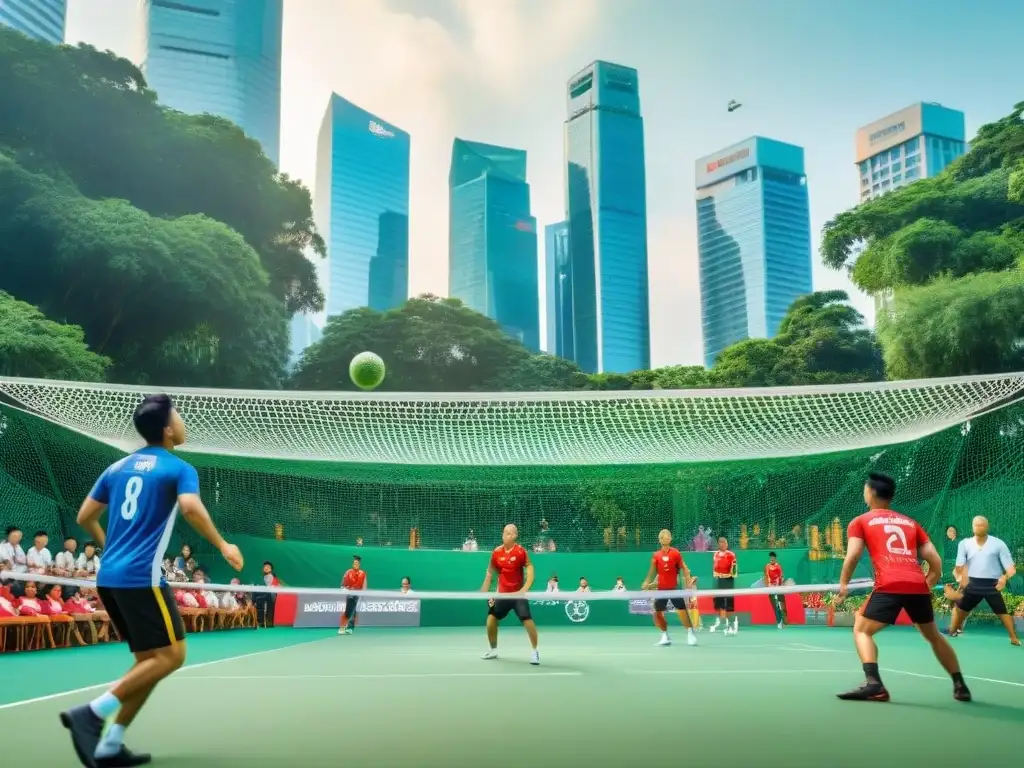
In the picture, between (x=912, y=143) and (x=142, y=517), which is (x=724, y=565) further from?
(x=912, y=143)

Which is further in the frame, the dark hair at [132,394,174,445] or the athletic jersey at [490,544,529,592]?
the athletic jersey at [490,544,529,592]

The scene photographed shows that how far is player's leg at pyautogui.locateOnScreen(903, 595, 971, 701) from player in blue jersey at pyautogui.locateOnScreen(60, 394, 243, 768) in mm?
4956

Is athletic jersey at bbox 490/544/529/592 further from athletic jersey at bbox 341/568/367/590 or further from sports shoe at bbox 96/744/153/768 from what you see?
athletic jersey at bbox 341/568/367/590

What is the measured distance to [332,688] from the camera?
28.6 ft

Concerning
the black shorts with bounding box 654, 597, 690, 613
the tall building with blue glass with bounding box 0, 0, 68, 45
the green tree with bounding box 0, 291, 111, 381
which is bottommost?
the black shorts with bounding box 654, 597, 690, 613

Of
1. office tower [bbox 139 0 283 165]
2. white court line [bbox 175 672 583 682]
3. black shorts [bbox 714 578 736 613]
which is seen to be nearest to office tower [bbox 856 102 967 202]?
office tower [bbox 139 0 283 165]

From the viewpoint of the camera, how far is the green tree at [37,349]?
2458 cm

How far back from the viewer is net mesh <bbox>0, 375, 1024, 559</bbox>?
18016 mm

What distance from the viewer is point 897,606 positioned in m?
7.16

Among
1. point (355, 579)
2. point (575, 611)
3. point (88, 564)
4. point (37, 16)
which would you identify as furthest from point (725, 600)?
point (37, 16)

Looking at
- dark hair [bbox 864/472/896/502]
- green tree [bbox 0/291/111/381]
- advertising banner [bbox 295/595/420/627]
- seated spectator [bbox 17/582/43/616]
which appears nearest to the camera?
dark hair [bbox 864/472/896/502]

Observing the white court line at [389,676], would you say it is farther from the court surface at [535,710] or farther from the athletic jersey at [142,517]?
the athletic jersey at [142,517]

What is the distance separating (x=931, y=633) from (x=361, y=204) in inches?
5653

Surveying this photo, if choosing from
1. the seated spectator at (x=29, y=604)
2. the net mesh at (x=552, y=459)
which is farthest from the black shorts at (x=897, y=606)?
the seated spectator at (x=29, y=604)
